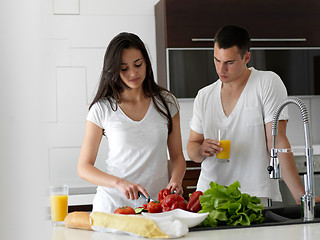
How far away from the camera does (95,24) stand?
402 centimetres

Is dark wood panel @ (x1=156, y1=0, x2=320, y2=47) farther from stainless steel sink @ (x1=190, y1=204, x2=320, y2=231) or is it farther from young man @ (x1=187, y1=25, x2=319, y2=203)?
stainless steel sink @ (x1=190, y1=204, x2=320, y2=231)

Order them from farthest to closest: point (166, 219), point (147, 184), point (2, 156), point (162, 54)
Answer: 1. point (162, 54)
2. point (147, 184)
3. point (166, 219)
4. point (2, 156)

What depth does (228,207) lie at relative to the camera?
1.44 m

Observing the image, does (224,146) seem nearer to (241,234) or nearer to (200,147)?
(200,147)

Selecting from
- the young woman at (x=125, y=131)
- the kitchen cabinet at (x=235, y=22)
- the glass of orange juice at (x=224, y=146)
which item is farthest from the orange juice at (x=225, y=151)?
the kitchen cabinet at (x=235, y=22)

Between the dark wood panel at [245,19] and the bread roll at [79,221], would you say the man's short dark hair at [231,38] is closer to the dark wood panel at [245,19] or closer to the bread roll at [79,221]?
the bread roll at [79,221]

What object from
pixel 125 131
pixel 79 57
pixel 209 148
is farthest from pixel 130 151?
pixel 79 57

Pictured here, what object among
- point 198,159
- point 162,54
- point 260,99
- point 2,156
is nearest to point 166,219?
point 198,159

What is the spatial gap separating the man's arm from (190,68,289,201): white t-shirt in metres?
0.07

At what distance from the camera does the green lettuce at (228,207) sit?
1455mm

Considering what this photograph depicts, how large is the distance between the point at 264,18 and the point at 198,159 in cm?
218

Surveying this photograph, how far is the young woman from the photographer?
78.0 inches

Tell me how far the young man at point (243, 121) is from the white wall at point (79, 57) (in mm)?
→ 1758

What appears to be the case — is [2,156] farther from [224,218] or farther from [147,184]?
[147,184]
